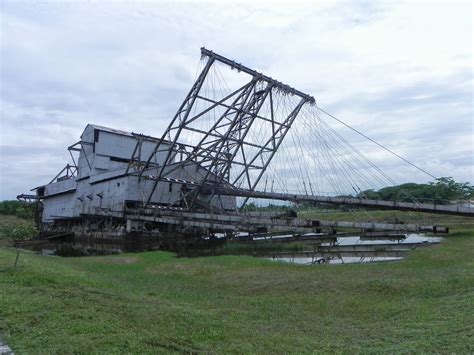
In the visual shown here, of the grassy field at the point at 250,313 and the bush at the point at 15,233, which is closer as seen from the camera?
the grassy field at the point at 250,313

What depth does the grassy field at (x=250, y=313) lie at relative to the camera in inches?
264

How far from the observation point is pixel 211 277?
17000 mm

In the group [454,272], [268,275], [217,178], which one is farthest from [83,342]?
[217,178]

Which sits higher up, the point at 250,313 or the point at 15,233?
the point at 250,313

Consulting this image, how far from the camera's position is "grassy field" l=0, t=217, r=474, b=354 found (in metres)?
6.71

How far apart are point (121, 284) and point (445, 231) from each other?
23102 mm

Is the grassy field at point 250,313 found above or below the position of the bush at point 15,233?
above

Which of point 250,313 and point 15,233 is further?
point 15,233

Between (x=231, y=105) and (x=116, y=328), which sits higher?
(x=231, y=105)

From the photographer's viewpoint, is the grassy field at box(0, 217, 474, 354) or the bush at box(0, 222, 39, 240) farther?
the bush at box(0, 222, 39, 240)

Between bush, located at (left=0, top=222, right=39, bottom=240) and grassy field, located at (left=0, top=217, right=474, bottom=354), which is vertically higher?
grassy field, located at (left=0, top=217, right=474, bottom=354)

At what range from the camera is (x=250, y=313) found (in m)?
9.80

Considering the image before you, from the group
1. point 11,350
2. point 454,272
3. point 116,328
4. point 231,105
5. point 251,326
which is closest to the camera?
point 11,350

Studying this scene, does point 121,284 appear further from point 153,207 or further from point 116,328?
point 153,207
